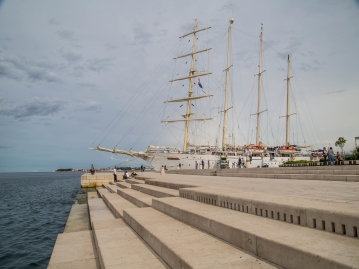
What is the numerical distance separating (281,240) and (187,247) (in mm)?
1440

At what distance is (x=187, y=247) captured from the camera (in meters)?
4.12

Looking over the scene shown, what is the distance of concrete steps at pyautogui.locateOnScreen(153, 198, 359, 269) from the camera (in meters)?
2.72

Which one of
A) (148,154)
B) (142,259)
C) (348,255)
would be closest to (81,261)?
(142,259)

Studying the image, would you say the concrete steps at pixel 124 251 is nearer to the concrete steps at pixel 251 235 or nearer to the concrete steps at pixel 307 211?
the concrete steps at pixel 251 235

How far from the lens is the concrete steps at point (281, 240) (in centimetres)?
272

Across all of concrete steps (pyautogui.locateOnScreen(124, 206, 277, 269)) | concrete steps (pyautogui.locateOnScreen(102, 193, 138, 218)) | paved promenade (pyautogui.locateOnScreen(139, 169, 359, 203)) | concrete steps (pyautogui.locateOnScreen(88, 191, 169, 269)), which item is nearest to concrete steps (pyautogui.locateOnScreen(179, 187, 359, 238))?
concrete steps (pyautogui.locateOnScreen(124, 206, 277, 269))

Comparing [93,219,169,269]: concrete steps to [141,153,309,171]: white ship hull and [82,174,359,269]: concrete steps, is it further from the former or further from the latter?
[141,153,309,171]: white ship hull

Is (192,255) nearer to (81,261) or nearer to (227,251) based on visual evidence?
(227,251)

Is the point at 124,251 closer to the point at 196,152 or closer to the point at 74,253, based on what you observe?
the point at 74,253

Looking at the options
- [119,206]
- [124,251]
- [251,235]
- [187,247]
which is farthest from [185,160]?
[251,235]

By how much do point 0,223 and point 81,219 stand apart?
19.8 feet

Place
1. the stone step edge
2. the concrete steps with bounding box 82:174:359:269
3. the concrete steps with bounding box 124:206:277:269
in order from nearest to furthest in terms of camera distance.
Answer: the concrete steps with bounding box 82:174:359:269
the concrete steps with bounding box 124:206:277:269
the stone step edge

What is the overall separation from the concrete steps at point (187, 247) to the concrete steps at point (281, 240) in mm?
136

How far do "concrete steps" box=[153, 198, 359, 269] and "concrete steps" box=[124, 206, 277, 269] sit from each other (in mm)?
136
